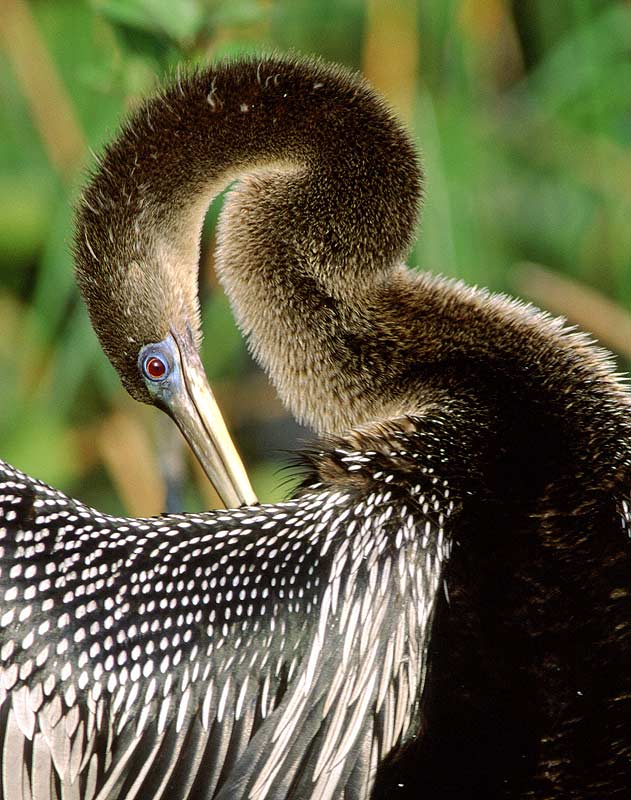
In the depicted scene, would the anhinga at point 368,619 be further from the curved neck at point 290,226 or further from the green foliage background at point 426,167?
the green foliage background at point 426,167

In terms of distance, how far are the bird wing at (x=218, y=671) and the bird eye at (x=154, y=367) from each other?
25.5 inches

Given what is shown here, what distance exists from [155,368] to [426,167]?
56.8 inches

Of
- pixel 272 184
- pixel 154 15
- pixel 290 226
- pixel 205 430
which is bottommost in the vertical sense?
pixel 205 430

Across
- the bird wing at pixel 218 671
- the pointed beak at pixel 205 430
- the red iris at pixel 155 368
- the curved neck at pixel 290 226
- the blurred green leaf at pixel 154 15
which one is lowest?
the bird wing at pixel 218 671

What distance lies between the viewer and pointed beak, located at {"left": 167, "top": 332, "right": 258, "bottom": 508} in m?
2.78

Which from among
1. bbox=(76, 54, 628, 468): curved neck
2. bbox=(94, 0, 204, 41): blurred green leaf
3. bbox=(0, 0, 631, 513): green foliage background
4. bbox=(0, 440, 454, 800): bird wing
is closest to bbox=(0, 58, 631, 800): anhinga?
bbox=(0, 440, 454, 800): bird wing

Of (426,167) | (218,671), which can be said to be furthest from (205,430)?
(426,167)

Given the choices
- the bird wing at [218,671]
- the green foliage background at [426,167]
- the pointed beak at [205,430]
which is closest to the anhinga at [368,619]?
the bird wing at [218,671]

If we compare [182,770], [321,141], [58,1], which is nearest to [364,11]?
[58,1]

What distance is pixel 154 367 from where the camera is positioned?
2770 millimetres

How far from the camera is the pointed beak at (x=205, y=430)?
2.78 meters

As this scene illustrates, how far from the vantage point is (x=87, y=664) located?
2.17 m

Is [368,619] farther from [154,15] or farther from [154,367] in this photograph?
[154,15]

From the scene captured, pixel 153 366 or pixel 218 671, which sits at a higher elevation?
pixel 153 366
